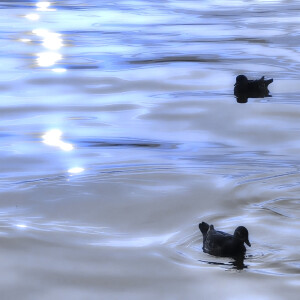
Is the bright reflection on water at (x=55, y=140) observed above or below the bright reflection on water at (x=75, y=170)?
above

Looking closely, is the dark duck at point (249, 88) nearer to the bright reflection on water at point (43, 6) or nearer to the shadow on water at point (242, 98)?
the shadow on water at point (242, 98)

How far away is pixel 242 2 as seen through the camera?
24922 mm

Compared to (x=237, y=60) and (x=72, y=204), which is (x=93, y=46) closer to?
(x=237, y=60)

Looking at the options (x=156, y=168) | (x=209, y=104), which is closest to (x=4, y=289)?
(x=156, y=168)

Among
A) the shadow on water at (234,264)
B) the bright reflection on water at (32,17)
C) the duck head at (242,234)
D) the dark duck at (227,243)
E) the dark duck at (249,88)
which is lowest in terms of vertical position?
the shadow on water at (234,264)

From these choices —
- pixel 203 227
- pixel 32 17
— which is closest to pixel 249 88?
pixel 203 227

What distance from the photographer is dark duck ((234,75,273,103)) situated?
12.7 m

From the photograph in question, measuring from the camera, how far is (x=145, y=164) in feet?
30.5

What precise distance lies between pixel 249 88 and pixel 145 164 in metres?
3.82

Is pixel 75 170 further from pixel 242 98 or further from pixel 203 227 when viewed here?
pixel 242 98

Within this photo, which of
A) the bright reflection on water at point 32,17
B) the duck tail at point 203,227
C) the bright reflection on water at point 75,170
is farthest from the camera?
the bright reflection on water at point 32,17

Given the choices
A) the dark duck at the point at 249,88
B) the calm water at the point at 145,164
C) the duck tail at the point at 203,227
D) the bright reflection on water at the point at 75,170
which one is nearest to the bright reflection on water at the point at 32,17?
the calm water at the point at 145,164

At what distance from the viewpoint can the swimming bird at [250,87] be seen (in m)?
12.7

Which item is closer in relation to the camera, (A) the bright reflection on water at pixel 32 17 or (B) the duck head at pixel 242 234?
(B) the duck head at pixel 242 234
